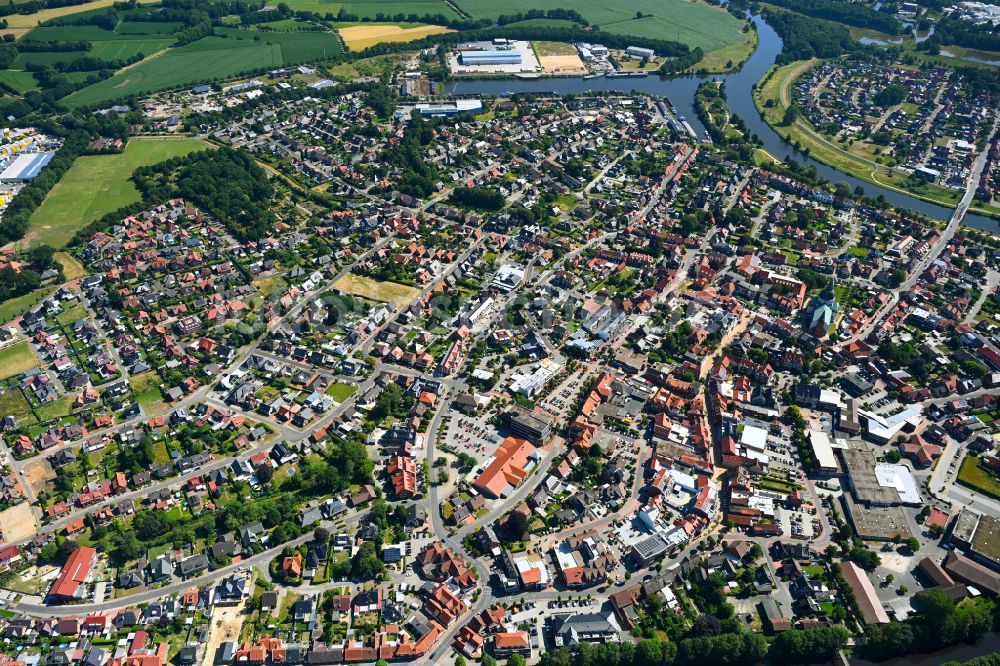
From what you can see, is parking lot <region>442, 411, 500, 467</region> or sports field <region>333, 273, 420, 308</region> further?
sports field <region>333, 273, 420, 308</region>

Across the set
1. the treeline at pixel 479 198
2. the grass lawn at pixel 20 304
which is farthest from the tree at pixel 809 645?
the grass lawn at pixel 20 304

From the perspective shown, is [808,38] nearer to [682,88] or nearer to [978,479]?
[682,88]

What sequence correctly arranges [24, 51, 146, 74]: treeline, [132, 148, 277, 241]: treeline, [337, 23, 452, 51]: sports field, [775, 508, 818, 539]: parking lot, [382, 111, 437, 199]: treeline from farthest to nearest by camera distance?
1. [337, 23, 452, 51]: sports field
2. [24, 51, 146, 74]: treeline
3. [382, 111, 437, 199]: treeline
4. [132, 148, 277, 241]: treeline
5. [775, 508, 818, 539]: parking lot

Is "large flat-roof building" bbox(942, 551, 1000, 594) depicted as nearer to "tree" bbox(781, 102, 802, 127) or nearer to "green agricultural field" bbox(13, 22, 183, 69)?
"tree" bbox(781, 102, 802, 127)

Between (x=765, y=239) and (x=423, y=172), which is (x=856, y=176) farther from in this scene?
(x=423, y=172)

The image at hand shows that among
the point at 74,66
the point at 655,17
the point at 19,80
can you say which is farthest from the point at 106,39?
the point at 655,17

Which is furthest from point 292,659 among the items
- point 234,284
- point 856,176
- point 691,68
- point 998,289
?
point 691,68

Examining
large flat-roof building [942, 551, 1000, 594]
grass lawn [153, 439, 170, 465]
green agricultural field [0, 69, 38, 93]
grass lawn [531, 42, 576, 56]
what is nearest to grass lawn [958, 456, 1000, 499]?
large flat-roof building [942, 551, 1000, 594]

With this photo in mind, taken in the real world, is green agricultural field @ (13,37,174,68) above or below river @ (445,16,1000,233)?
below
